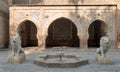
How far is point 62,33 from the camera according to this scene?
25.5 m

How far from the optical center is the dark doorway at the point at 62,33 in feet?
83.1

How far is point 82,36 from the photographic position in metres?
21.2

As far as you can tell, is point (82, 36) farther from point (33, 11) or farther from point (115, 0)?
point (115, 0)

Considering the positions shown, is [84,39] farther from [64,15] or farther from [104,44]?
[104,44]

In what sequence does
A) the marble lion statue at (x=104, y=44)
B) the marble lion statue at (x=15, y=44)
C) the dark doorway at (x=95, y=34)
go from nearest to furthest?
1. the marble lion statue at (x=104, y=44)
2. the marble lion statue at (x=15, y=44)
3. the dark doorway at (x=95, y=34)

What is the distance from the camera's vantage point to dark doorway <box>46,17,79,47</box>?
83.1ft

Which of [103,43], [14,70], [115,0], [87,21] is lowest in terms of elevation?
[14,70]

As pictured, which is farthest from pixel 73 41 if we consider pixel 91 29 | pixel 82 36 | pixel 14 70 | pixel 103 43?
pixel 14 70

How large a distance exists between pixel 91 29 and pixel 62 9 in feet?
17.6

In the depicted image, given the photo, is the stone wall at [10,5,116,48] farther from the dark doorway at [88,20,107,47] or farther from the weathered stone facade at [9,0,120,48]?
the dark doorway at [88,20,107,47]

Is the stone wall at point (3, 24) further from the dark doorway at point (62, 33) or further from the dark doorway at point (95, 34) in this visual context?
the dark doorway at point (95, 34)

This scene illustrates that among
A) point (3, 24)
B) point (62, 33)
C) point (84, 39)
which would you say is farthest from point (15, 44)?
point (62, 33)

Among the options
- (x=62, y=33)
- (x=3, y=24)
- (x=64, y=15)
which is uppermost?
(x=64, y=15)

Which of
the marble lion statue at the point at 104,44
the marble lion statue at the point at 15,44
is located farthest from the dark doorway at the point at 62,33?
the marble lion statue at the point at 104,44
